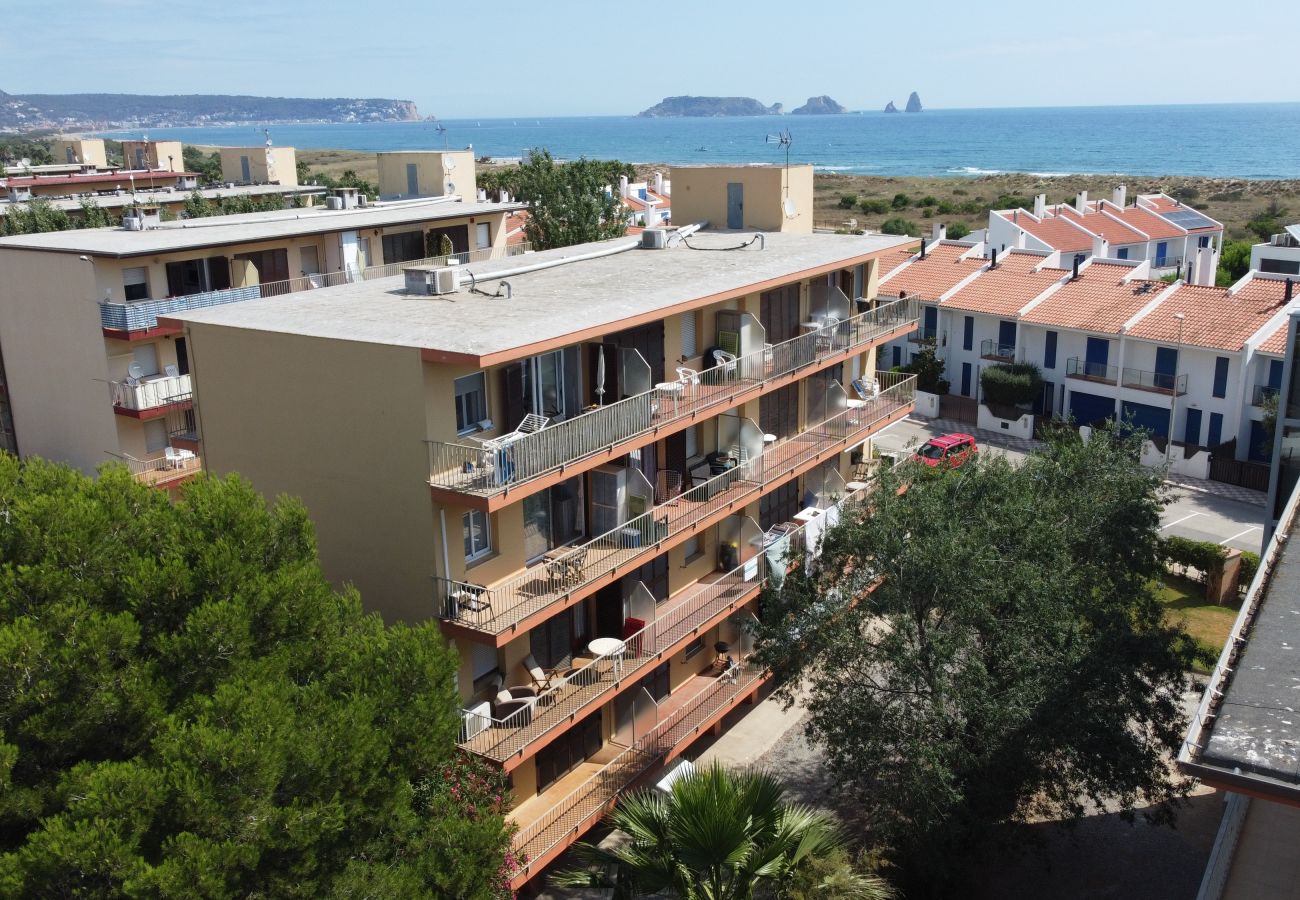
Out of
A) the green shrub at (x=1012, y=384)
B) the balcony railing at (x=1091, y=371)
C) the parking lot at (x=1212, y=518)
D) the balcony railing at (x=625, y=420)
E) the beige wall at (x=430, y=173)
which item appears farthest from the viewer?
the beige wall at (x=430, y=173)

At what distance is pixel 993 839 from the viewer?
20.2 m

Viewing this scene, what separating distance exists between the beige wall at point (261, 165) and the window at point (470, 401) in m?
55.3

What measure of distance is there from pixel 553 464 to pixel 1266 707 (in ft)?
40.6

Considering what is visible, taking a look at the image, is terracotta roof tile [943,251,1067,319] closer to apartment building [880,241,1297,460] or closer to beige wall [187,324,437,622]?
apartment building [880,241,1297,460]

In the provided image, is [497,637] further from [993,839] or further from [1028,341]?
[1028,341]

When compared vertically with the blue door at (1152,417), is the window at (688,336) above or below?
above

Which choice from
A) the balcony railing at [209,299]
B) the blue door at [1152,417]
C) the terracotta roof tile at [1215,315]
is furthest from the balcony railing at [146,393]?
the terracotta roof tile at [1215,315]

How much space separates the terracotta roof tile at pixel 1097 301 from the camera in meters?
49.7

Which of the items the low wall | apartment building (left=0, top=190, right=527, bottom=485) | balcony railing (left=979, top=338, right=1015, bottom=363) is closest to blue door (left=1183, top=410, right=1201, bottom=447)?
the low wall

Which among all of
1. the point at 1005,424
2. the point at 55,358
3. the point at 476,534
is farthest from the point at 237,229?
the point at 1005,424

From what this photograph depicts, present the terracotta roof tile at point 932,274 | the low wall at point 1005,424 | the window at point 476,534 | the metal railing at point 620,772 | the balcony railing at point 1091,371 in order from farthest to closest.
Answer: the terracotta roof tile at point 932,274 < the low wall at point 1005,424 < the balcony railing at point 1091,371 < the window at point 476,534 < the metal railing at point 620,772

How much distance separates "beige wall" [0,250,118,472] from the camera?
32422mm

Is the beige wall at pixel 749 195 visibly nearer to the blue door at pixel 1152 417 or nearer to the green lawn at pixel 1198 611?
the green lawn at pixel 1198 611

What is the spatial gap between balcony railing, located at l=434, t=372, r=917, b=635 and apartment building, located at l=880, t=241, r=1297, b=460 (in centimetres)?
1996
